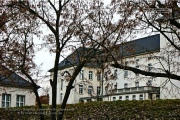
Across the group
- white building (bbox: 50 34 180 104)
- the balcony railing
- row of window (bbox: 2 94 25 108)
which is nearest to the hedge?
white building (bbox: 50 34 180 104)

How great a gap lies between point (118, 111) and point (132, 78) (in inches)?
576

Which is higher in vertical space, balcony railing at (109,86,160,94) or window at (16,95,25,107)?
balcony railing at (109,86,160,94)

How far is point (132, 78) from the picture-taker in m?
11.5

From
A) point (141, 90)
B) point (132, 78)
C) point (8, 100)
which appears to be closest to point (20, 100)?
point (8, 100)

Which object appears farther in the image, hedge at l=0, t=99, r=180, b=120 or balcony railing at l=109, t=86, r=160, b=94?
balcony railing at l=109, t=86, r=160, b=94

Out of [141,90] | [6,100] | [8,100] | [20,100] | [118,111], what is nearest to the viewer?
[118,111]

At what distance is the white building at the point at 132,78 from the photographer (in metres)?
11.5

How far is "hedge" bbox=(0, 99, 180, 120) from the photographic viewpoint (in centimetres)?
2309

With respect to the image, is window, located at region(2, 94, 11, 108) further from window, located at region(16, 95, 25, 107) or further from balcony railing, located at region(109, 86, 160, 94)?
balcony railing, located at region(109, 86, 160, 94)

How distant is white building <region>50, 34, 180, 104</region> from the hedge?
101 cm

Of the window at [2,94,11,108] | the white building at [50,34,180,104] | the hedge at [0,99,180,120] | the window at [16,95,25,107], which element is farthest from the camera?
the window at [16,95,25,107]

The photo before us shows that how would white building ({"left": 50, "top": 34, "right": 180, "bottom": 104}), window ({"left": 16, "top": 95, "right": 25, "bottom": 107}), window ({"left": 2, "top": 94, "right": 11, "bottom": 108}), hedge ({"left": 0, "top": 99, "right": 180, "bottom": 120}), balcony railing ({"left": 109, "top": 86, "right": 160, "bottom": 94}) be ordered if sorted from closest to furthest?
white building ({"left": 50, "top": 34, "right": 180, "bottom": 104}) → hedge ({"left": 0, "top": 99, "right": 180, "bottom": 120}) → window ({"left": 2, "top": 94, "right": 11, "bottom": 108}) → window ({"left": 16, "top": 95, "right": 25, "bottom": 107}) → balcony railing ({"left": 109, "top": 86, "right": 160, "bottom": 94})

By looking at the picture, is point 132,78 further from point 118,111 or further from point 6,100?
point 6,100

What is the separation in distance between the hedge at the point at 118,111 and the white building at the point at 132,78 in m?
1.01
